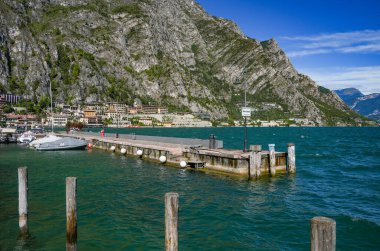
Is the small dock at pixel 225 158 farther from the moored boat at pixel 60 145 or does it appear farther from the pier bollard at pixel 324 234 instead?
the pier bollard at pixel 324 234

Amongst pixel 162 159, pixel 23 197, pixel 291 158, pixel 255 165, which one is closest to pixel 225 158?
pixel 255 165

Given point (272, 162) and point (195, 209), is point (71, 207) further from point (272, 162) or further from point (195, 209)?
point (272, 162)

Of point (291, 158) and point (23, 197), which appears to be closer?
point (23, 197)

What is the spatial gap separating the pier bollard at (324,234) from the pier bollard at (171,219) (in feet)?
13.5

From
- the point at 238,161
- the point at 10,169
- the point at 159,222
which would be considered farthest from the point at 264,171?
the point at 10,169

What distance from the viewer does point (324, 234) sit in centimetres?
659

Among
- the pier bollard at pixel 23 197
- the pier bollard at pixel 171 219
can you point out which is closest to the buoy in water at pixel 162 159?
the pier bollard at pixel 23 197

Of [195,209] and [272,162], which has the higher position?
[272,162]

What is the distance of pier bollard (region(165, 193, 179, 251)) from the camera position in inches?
376

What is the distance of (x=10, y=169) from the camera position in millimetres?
35688

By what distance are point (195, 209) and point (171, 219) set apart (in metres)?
10.9

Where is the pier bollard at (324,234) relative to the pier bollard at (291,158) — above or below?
above

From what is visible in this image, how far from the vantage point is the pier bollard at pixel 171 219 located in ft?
31.3

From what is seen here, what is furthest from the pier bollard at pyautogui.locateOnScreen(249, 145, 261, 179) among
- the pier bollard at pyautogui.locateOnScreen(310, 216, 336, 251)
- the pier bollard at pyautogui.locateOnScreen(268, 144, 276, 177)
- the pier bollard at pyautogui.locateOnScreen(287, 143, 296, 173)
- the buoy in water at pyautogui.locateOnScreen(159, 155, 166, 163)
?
the pier bollard at pyautogui.locateOnScreen(310, 216, 336, 251)
